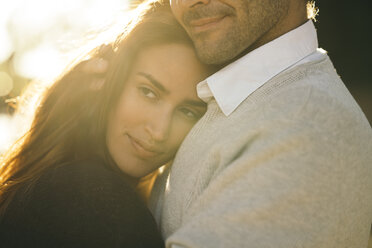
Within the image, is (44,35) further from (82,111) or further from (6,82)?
(82,111)

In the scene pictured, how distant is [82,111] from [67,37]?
0.99 m

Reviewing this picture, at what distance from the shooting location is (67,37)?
8.53 feet

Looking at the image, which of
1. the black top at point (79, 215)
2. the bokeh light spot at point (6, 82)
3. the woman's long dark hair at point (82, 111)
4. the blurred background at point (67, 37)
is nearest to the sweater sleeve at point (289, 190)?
the black top at point (79, 215)

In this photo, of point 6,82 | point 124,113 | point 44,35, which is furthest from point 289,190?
point 6,82

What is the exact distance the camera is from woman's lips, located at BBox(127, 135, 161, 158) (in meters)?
1.74

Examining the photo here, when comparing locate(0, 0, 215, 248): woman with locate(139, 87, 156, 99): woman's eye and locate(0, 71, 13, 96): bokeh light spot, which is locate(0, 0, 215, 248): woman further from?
locate(0, 71, 13, 96): bokeh light spot

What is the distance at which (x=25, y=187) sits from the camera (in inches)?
58.4

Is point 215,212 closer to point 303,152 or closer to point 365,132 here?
point 303,152

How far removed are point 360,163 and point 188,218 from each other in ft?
1.96

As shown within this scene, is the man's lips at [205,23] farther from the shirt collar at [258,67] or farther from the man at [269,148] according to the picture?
the shirt collar at [258,67]

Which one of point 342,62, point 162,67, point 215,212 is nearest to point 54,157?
point 162,67

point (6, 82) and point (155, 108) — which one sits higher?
point (155, 108)

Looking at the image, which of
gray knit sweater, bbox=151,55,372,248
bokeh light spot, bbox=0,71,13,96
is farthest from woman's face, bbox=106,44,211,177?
bokeh light spot, bbox=0,71,13,96

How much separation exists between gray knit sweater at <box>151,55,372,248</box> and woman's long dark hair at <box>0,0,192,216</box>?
693 millimetres
